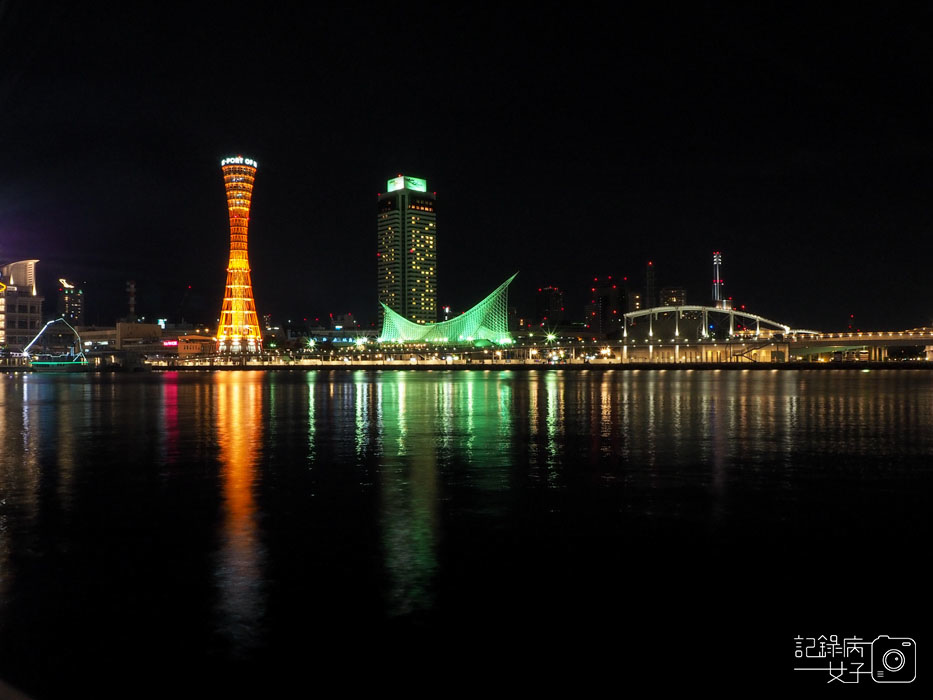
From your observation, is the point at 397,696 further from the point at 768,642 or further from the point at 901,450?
the point at 901,450

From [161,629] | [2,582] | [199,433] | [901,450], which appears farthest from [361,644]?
[199,433]

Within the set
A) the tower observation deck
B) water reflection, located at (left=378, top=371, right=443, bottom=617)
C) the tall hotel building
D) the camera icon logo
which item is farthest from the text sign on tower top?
the tall hotel building

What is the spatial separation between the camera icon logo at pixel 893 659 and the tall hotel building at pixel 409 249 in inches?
6960

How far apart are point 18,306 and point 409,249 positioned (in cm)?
10219

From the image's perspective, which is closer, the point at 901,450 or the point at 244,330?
the point at 901,450

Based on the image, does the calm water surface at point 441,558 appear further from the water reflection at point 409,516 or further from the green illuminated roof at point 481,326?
the green illuminated roof at point 481,326

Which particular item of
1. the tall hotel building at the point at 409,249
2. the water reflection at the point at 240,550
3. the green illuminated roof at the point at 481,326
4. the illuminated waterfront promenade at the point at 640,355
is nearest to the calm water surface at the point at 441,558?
the water reflection at the point at 240,550

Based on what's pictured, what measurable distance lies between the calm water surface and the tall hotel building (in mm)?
170380

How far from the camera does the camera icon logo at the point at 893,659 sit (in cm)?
403

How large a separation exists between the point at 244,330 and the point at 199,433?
73253 mm

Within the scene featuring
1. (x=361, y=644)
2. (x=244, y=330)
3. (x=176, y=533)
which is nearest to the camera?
(x=361, y=644)

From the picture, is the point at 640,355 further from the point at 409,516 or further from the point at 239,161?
the point at 409,516

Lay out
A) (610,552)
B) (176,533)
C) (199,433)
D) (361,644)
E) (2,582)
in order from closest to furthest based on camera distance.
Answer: (361,644) < (2,582) < (610,552) < (176,533) < (199,433)

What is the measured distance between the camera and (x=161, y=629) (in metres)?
4.46
